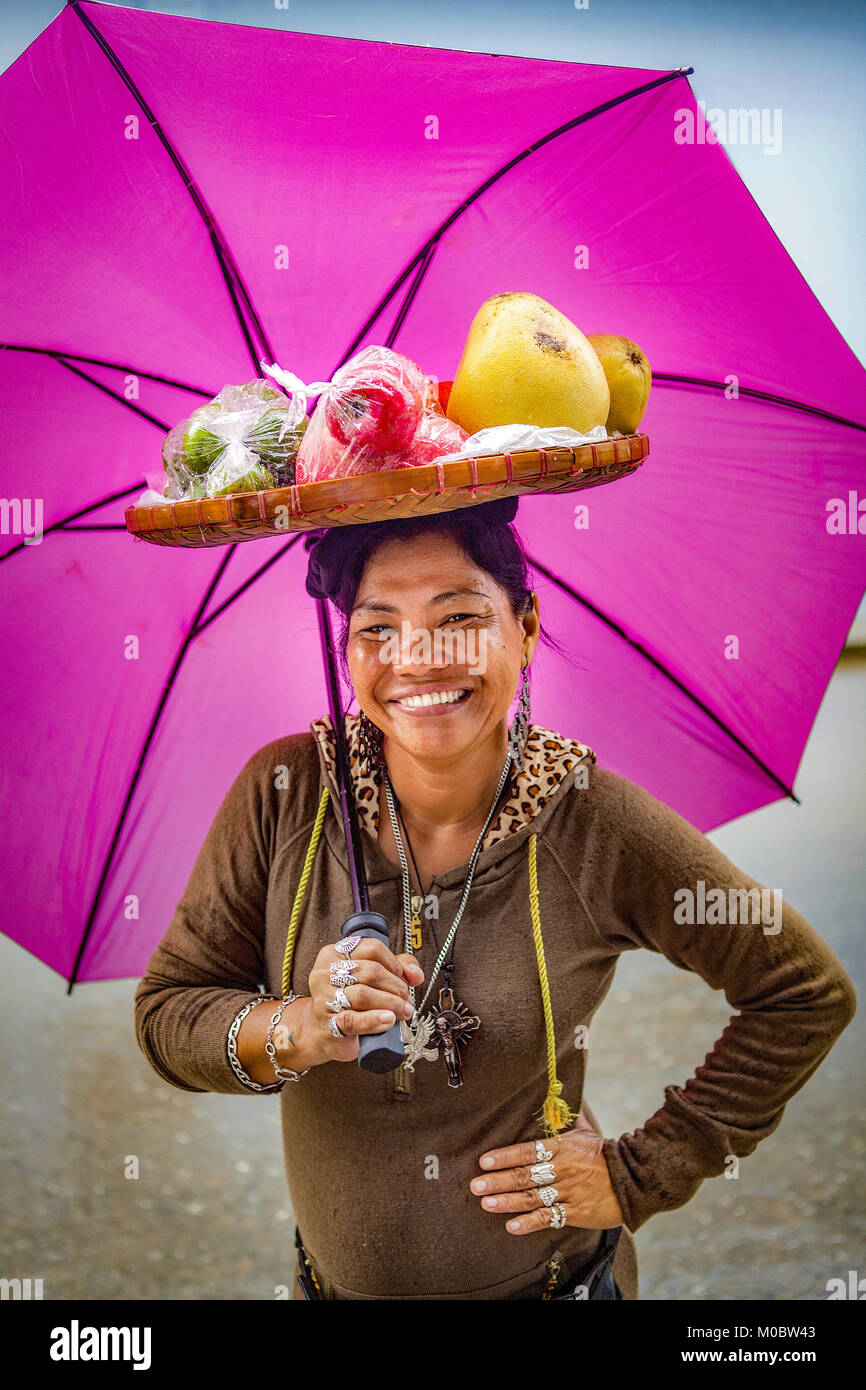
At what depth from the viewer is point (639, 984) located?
3.22 metres

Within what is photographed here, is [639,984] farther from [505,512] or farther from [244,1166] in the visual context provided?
[505,512]

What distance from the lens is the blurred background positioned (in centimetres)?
209

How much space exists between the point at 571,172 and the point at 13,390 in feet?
3.06

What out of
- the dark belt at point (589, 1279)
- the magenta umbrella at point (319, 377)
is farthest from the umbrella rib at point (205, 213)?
the dark belt at point (589, 1279)

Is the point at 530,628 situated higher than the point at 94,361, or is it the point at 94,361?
the point at 94,361

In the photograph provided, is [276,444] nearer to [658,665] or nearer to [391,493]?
[391,493]

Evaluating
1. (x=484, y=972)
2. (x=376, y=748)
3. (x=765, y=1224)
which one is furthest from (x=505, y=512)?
(x=765, y=1224)

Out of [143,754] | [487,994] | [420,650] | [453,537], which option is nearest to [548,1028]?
[487,994]

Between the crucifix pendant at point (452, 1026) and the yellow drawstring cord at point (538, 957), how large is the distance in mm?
111

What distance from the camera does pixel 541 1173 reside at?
1.73m

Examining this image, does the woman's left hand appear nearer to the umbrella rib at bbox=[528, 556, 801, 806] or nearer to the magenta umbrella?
the magenta umbrella

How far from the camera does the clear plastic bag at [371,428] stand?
138cm

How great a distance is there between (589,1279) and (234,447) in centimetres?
145

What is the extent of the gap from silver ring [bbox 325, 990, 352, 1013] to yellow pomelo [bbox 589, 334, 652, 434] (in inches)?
33.5
